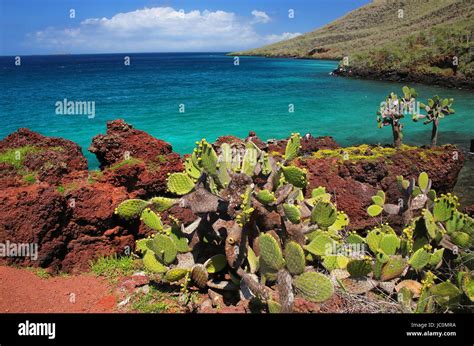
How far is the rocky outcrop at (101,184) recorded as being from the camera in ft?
19.3

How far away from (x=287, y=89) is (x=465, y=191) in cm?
3314

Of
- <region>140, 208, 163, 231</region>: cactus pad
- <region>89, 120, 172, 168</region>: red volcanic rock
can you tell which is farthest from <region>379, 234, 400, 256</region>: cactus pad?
<region>89, 120, 172, 168</region>: red volcanic rock

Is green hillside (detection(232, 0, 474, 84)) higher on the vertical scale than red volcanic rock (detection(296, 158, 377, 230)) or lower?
higher

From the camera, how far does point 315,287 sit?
402 cm

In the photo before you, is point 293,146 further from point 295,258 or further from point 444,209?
point 444,209

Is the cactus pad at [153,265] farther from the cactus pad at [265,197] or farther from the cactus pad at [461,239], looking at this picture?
the cactus pad at [461,239]

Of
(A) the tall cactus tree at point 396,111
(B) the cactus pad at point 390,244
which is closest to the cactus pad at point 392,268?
(B) the cactus pad at point 390,244

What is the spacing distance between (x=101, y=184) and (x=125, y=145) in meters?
1.29

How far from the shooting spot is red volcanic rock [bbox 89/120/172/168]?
7668 millimetres

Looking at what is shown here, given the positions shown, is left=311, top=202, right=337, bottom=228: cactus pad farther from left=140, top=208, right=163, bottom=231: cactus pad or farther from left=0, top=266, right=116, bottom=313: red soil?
left=0, top=266, right=116, bottom=313: red soil

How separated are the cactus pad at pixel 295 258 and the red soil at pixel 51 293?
7.31ft

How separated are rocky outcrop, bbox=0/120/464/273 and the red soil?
0.43m
